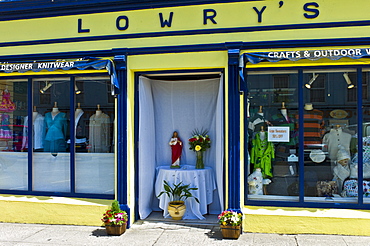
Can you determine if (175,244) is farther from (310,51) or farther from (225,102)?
(310,51)

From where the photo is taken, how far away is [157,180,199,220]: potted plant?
21.6ft

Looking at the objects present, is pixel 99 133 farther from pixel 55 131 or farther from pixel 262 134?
pixel 262 134

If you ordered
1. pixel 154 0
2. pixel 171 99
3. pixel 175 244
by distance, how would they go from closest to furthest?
pixel 175 244 < pixel 154 0 < pixel 171 99

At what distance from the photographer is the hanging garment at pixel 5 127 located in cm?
738

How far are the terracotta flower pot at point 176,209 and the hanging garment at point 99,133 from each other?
5.10 feet

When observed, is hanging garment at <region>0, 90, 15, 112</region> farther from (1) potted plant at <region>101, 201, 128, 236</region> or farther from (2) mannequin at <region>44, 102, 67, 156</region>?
(1) potted plant at <region>101, 201, 128, 236</region>

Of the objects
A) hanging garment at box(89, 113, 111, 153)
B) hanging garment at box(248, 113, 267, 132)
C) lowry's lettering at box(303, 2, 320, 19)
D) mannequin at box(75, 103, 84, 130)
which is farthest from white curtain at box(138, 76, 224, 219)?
lowry's lettering at box(303, 2, 320, 19)

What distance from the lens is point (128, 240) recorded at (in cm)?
575

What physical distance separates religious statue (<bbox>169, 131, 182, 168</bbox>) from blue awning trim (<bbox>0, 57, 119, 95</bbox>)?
1578 millimetres

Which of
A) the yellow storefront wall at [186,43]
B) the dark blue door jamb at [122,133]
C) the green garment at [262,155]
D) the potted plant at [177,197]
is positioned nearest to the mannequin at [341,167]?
the yellow storefront wall at [186,43]

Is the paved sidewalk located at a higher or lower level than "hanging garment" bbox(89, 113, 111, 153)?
lower

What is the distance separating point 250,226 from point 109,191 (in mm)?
2594

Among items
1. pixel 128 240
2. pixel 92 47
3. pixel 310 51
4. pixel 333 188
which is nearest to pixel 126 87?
pixel 92 47

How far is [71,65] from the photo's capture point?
21.2ft
